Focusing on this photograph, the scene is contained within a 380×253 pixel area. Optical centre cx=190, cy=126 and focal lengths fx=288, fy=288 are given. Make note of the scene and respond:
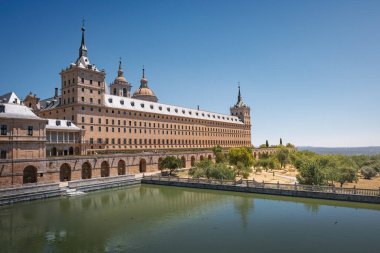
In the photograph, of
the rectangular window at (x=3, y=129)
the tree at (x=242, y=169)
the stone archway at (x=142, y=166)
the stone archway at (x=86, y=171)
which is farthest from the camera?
the stone archway at (x=142, y=166)

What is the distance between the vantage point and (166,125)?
78000 millimetres

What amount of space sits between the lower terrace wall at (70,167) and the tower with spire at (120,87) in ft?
120

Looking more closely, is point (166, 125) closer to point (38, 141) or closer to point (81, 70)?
point (81, 70)

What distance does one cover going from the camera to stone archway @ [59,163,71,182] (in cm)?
4403

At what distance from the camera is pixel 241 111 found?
121 meters

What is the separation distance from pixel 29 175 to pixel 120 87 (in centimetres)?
5347

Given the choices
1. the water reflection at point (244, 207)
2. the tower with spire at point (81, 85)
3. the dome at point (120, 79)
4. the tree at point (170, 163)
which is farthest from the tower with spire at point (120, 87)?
the water reflection at point (244, 207)

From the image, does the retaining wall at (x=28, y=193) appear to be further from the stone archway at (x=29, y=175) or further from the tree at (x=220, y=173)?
the tree at (x=220, y=173)

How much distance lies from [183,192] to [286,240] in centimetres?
2228

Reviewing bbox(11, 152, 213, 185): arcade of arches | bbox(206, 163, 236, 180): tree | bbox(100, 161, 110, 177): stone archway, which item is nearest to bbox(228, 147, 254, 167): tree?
bbox(206, 163, 236, 180): tree

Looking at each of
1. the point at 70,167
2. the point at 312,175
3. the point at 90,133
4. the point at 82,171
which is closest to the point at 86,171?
the point at 82,171

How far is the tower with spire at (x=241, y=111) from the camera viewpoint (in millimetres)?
120938

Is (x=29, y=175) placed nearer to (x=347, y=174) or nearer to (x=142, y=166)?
(x=142, y=166)

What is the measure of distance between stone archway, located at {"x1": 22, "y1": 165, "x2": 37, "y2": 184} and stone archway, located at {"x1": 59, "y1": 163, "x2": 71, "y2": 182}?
4.52 metres
